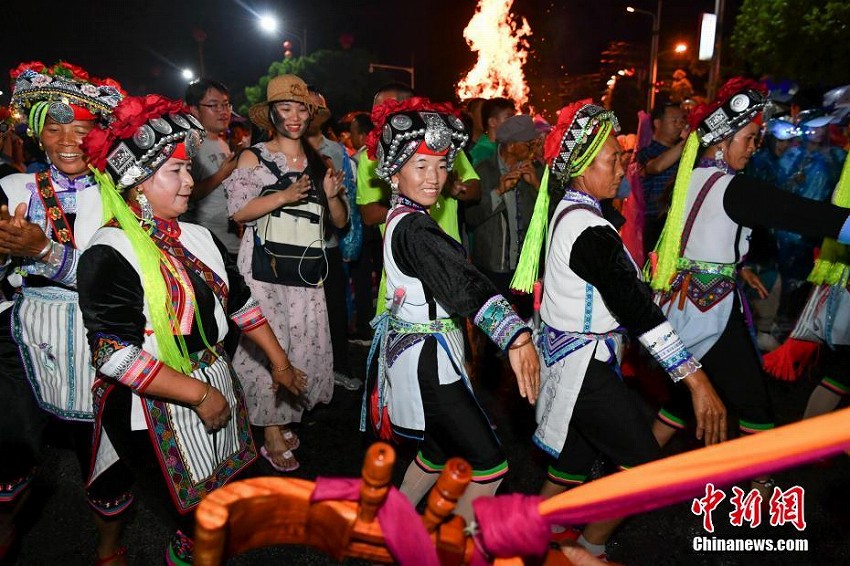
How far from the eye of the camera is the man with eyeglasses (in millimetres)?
4977

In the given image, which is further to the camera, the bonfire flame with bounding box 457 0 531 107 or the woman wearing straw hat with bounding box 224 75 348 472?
the bonfire flame with bounding box 457 0 531 107

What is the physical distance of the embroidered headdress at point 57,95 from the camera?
9.77ft

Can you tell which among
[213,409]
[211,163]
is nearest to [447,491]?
[213,409]

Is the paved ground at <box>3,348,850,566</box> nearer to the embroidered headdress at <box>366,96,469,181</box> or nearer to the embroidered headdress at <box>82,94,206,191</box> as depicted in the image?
the embroidered headdress at <box>82,94,206,191</box>

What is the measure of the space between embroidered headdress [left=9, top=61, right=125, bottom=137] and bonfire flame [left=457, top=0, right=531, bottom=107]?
83.4 ft

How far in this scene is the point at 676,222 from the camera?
11.5 feet

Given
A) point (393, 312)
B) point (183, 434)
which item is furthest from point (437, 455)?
point (183, 434)

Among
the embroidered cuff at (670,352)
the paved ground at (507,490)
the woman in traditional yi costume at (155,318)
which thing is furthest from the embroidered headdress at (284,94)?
the embroidered cuff at (670,352)

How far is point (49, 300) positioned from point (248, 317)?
3.49 feet

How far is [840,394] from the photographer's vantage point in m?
3.81

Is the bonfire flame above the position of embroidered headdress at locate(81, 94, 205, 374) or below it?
above

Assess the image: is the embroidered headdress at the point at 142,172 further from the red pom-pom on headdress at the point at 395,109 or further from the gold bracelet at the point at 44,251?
the red pom-pom on headdress at the point at 395,109

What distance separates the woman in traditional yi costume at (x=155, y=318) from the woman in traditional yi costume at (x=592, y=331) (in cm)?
154

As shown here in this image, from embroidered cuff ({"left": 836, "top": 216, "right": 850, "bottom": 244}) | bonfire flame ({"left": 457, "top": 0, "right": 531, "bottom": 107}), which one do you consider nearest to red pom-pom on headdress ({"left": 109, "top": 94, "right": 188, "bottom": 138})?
embroidered cuff ({"left": 836, "top": 216, "right": 850, "bottom": 244})
